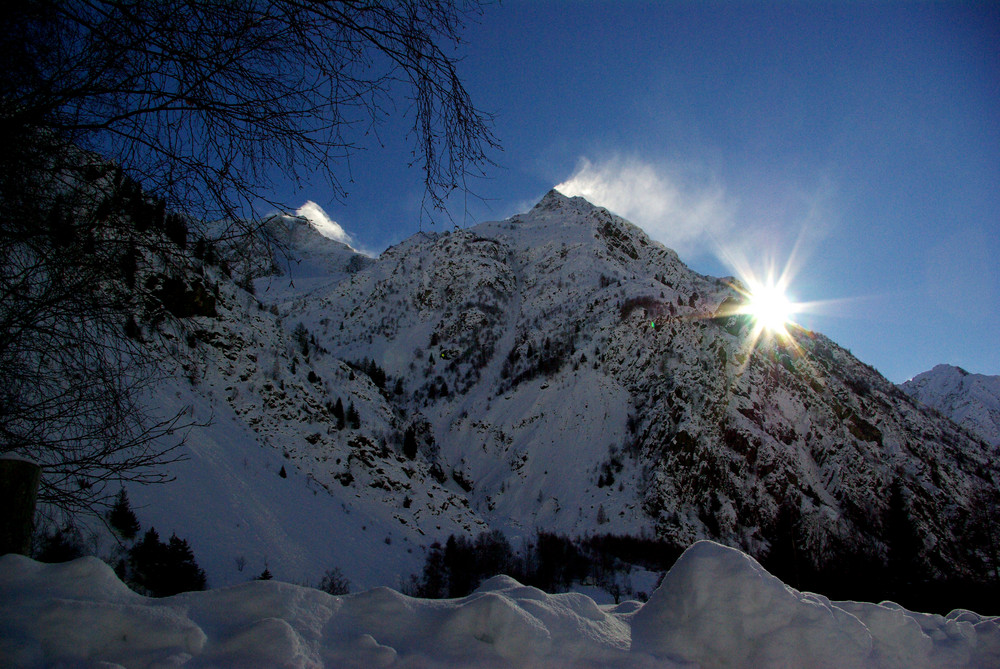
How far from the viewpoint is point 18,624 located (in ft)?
5.07

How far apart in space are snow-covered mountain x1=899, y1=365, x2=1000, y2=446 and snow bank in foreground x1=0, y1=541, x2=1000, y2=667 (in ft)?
254

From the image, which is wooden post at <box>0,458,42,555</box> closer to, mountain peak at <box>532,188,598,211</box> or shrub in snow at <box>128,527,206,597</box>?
shrub in snow at <box>128,527,206,597</box>

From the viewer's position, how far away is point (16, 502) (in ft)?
6.66

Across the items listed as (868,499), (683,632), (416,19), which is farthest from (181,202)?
(868,499)

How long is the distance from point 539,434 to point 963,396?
315 ft

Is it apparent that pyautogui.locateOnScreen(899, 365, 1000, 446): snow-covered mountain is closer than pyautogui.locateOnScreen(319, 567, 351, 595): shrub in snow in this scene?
No

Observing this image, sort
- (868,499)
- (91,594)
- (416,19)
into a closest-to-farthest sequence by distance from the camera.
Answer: (91,594) → (416,19) → (868,499)

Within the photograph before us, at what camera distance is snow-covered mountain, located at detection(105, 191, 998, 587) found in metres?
15.2

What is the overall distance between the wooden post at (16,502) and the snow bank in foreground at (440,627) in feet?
0.76

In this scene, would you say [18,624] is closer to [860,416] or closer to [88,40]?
[88,40]

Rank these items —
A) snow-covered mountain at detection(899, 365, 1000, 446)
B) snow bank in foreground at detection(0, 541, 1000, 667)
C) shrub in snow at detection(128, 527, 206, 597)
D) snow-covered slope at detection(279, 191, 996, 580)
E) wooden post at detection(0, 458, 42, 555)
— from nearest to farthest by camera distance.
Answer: snow bank in foreground at detection(0, 541, 1000, 667), wooden post at detection(0, 458, 42, 555), shrub in snow at detection(128, 527, 206, 597), snow-covered slope at detection(279, 191, 996, 580), snow-covered mountain at detection(899, 365, 1000, 446)

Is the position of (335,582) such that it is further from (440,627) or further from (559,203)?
(559,203)

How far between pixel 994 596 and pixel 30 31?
120 ft

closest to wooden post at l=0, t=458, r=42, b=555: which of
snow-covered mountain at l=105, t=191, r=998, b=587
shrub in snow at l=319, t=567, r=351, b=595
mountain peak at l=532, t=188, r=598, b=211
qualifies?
snow-covered mountain at l=105, t=191, r=998, b=587
